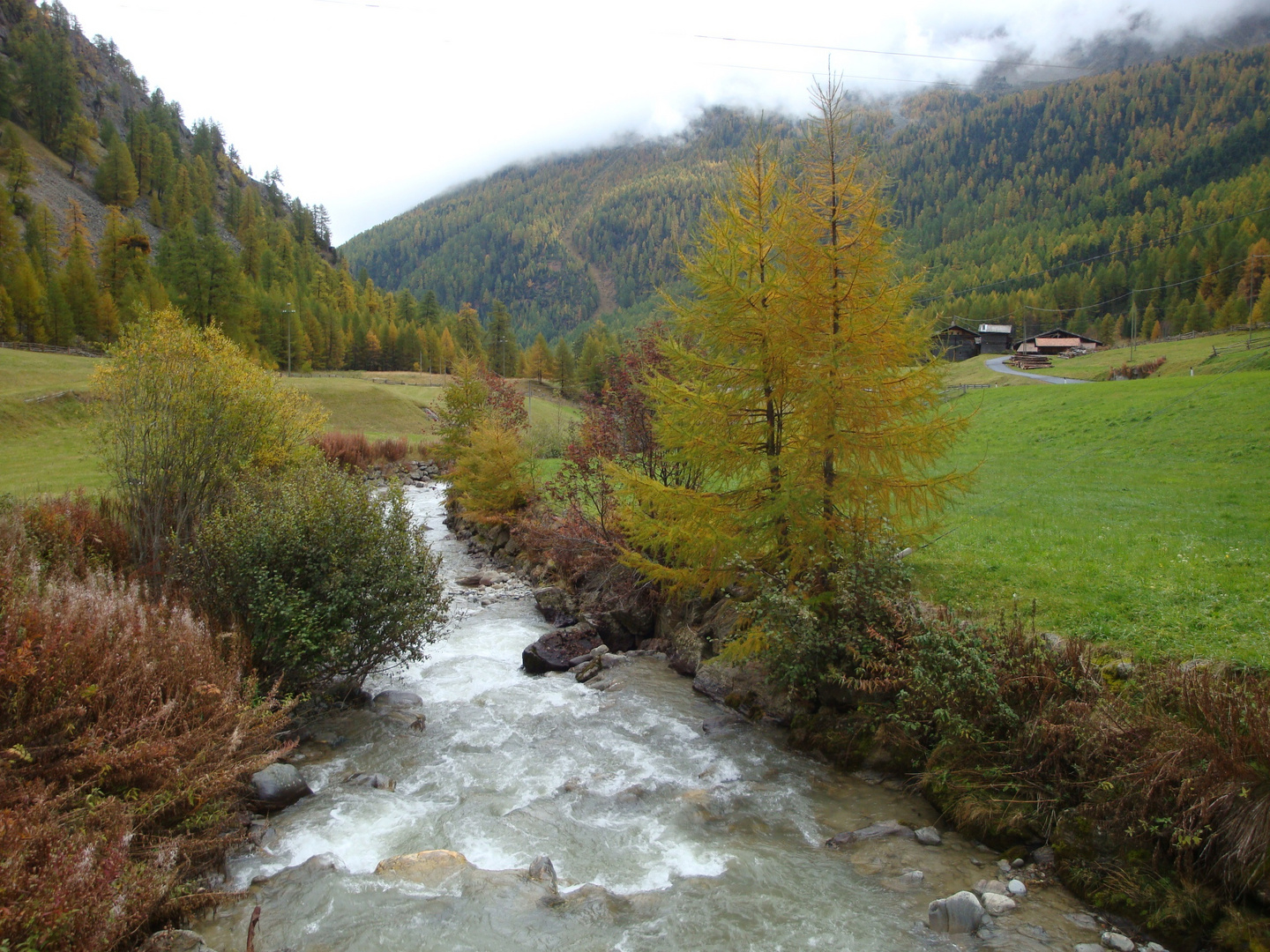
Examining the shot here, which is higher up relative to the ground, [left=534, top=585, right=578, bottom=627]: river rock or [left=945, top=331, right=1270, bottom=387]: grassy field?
[left=945, top=331, right=1270, bottom=387]: grassy field

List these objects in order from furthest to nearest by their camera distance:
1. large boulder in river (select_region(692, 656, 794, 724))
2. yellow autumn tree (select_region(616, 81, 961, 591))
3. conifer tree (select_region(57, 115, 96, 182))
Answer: conifer tree (select_region(57, 115, 96, 182)) → large boulder in river (select_region(692, 656, 794, 724)) → yellow autumn tree (select_region(616, 81, 961, 591))

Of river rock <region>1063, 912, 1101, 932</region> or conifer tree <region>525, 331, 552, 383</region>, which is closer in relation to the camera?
river rock <region>1063, 912, 1101, 932</region>

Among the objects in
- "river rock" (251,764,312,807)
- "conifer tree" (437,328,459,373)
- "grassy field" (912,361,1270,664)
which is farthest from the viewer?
"conifer tree" (437,328,459,373)

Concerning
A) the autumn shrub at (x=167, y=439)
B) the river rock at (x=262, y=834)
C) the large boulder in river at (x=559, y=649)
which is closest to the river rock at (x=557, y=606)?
the large boulder in river at (x=559, y=649)

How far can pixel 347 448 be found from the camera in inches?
1791

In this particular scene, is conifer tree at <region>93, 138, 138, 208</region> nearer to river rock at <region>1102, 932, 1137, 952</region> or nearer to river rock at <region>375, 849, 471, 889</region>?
river rock at <region>375, 849, 471, 889</region>

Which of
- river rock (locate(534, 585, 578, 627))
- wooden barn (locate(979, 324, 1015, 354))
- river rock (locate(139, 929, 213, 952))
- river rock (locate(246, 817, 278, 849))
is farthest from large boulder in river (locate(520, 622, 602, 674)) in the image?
wooden barn (locate(979, 324, 1015, 354))

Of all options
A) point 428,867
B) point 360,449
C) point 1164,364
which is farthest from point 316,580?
point 1164,364

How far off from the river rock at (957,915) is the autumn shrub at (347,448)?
4125 centimetres

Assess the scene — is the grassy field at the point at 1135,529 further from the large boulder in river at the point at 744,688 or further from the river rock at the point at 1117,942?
the river rock at the point at 1117,942

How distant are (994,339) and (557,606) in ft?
357

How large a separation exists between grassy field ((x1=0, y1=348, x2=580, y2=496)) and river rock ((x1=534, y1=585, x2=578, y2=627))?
35.6ft

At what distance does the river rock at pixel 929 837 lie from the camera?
7473 mm

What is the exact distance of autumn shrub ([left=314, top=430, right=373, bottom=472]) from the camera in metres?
43.1
